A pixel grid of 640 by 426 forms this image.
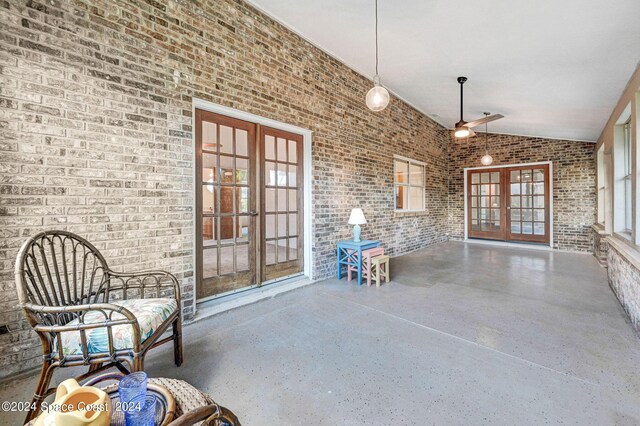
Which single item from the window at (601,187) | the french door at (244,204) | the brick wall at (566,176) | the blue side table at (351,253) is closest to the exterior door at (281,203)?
the french door at (244,204)

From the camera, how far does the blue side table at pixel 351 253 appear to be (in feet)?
13.9

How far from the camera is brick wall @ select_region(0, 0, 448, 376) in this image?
2.00 meters

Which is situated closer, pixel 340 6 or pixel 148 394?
pixel 148 394

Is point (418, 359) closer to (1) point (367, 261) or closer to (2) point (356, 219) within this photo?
(1) point (367, 261)

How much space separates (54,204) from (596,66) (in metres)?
5.82

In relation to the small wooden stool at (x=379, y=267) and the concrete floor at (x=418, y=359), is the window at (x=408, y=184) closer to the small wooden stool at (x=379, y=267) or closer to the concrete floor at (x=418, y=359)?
the small wooden stool at (x=379, y=267)

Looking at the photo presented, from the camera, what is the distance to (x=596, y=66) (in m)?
3.32

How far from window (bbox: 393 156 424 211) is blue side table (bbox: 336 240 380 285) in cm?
245

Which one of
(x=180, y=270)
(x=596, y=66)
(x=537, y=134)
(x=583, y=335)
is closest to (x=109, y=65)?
(x=180, y=270)

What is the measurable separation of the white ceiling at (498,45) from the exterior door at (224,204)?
1.74m

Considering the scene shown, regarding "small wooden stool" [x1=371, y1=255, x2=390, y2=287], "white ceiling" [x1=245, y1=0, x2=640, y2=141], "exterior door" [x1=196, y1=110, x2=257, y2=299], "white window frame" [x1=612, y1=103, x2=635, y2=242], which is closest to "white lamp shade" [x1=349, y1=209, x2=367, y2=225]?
"small wooden stool" [x1=371, y1=255, x2=390, y2=287]

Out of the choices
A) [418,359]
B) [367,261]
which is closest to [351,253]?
[367,261]

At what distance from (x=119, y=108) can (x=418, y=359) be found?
11.0 ft

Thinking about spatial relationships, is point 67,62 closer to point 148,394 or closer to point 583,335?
point 148,394
